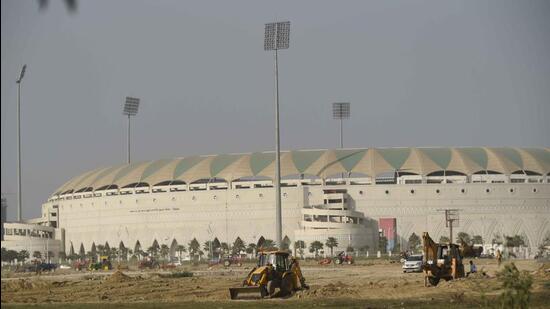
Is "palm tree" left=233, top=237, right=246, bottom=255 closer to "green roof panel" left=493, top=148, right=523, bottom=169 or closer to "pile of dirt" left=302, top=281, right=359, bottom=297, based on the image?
"green roof panel" left=493, top=148, right=523, bottom=169

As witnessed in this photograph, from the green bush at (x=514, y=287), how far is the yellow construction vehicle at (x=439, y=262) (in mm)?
22000

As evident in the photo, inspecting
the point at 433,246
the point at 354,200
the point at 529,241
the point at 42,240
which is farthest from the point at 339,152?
the point at 433,246

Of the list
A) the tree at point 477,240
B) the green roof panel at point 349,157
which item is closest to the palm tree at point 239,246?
the green roof panel at point 349,157

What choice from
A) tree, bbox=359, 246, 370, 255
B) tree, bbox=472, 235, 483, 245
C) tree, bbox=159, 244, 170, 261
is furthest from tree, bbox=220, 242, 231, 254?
tree, bbox=472, 235, 483, 245

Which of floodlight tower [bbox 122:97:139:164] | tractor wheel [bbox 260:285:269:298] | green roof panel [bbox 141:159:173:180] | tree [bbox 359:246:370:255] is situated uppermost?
floodlight tower [bbox 122:97:139:164]

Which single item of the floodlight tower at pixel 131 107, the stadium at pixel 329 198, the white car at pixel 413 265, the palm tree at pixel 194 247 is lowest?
the white car at pixel 413 265

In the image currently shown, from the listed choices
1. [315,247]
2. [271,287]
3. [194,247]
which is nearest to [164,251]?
[194,247]

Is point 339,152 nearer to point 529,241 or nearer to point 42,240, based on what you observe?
point 529,241

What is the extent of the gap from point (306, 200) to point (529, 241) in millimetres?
30663

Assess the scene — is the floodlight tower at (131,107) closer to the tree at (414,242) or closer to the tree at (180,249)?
the tree at (180,249)

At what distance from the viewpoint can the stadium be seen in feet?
481

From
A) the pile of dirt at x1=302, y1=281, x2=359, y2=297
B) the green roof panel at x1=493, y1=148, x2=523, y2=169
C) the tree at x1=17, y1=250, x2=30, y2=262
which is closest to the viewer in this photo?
the pile of dirt at x1=302, y1=281, x2=359, y2=297

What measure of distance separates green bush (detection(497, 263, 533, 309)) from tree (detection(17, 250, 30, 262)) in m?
143

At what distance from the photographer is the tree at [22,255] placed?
520 ft
